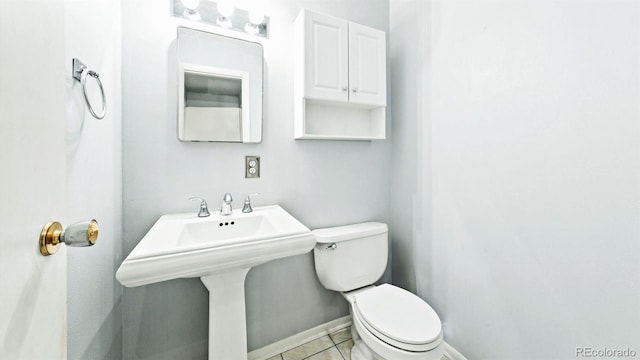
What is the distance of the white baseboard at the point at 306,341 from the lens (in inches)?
53.0

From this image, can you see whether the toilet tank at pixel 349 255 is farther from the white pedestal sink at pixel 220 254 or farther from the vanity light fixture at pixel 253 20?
the vanity light fixture at pixel 253 20

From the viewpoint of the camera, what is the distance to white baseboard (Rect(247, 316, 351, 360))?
4.50 ft

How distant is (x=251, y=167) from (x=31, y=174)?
0.96m

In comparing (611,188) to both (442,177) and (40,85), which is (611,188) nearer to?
(442,177)

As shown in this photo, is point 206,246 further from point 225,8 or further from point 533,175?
point 533,175

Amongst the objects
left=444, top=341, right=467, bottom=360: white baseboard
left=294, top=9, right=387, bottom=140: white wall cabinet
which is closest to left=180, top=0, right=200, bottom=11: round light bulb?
left=294, top=9, right=387, bottom=140: white wall cabinet

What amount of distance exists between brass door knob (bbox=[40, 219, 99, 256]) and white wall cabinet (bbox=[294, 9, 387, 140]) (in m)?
1.04

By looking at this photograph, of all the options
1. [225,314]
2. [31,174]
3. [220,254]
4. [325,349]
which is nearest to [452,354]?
[325,349]

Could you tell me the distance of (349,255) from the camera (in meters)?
1.43

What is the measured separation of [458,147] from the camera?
133cm

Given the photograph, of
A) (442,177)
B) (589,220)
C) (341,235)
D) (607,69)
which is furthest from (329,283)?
(607,69)

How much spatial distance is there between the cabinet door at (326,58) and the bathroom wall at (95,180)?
85cm

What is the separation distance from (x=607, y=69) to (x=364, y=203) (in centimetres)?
123

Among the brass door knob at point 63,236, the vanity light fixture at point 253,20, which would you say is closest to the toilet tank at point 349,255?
the brass door knob at point 63,236
